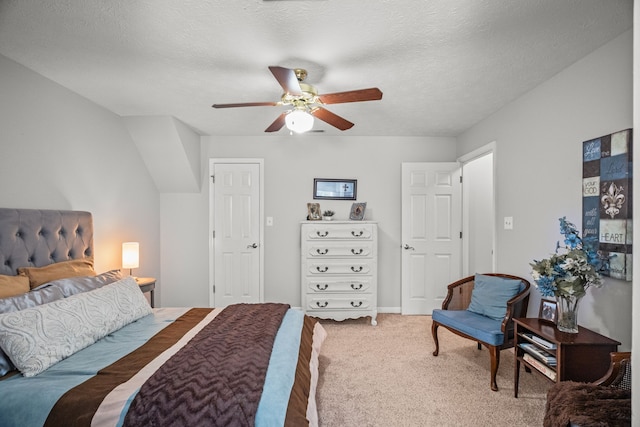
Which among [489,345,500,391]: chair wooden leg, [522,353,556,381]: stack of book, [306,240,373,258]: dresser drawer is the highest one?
[306,240,373,258]: dresser drawer

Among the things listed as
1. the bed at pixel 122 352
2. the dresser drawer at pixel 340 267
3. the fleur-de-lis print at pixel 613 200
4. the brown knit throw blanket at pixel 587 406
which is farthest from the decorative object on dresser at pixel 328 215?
the brown knit throw blanket at pixel 587 406

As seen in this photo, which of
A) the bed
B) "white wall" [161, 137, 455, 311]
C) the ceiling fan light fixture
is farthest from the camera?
"white wall" [161, 137, 455, 311]

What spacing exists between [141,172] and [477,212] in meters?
4.35

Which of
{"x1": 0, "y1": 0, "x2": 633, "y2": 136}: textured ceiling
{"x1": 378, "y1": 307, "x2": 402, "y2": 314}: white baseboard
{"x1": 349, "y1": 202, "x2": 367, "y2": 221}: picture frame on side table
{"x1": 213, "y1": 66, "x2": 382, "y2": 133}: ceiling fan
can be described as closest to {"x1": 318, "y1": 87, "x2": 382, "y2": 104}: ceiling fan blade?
{"x1": 213, "y1": 66, "x2": 382, "y2": 133}: ceiling fan

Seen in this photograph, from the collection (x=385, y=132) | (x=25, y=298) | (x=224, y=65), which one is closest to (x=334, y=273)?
(x=385, y=132)

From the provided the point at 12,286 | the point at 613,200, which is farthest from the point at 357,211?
the point at 12,286

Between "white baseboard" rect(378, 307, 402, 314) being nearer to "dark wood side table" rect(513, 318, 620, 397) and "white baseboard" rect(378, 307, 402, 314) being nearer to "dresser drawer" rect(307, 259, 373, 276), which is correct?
"dresser drawer" rect(307, 259, 373, 276)

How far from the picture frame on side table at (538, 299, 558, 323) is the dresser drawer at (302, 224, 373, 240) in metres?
1.88

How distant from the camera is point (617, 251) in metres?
1.84

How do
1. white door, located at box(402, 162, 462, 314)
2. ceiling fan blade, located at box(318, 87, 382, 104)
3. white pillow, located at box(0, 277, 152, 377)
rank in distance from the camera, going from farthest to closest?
white door, located at box(402, 162, 462, 314) → ceiling fan blade, located at box(318, 87, 382, 104) → white pillow, located at box(0, 277, 152, 377)

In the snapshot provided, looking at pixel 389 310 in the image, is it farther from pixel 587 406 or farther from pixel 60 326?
pixel 60 326

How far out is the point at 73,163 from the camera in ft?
8.96

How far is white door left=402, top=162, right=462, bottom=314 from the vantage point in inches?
162

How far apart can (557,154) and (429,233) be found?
75.5 inches
